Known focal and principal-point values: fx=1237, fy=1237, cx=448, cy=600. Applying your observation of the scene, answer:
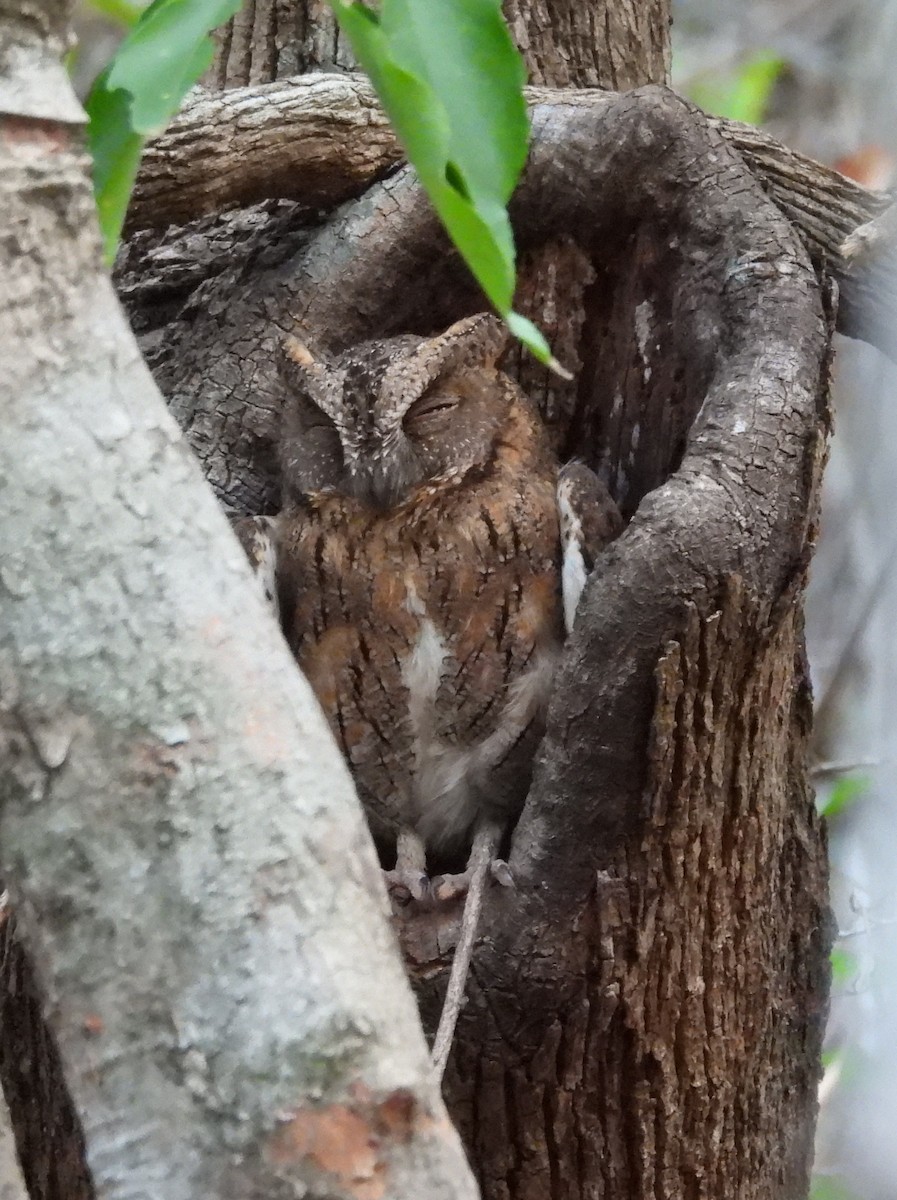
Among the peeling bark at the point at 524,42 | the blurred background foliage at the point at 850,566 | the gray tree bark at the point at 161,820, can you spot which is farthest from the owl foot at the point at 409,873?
the peeling bark at the point at 524,42

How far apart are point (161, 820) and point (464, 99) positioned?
0.40 meters

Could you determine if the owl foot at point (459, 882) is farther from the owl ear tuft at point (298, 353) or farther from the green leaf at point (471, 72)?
the green leaf at point (471, 72)

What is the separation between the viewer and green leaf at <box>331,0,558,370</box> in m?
0.59

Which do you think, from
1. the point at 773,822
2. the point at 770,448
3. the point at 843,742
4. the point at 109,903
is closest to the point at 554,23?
the point at 770,448

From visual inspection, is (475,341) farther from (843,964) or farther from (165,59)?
(843,964)

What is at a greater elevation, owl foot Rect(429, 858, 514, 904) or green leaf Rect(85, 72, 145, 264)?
green leaf Rect(85, 72, 145, 264)

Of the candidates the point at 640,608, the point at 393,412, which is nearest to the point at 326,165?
the point at 393,412

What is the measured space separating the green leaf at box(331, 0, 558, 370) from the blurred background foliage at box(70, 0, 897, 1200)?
1829 millimetres

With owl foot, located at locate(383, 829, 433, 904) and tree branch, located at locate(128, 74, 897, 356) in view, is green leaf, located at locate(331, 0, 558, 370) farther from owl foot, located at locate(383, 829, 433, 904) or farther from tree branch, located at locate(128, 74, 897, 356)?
tree branch, located at locate(128, 74, 897, 356)

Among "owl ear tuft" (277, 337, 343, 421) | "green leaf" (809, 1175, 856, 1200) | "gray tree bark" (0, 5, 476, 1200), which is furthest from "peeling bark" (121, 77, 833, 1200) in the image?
"green leaf" (809, 1175, 856, 1200)

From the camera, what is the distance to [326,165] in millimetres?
1657

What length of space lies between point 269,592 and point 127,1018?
998 mm

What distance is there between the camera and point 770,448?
1.32m

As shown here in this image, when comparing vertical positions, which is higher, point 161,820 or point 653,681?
point 161,820
